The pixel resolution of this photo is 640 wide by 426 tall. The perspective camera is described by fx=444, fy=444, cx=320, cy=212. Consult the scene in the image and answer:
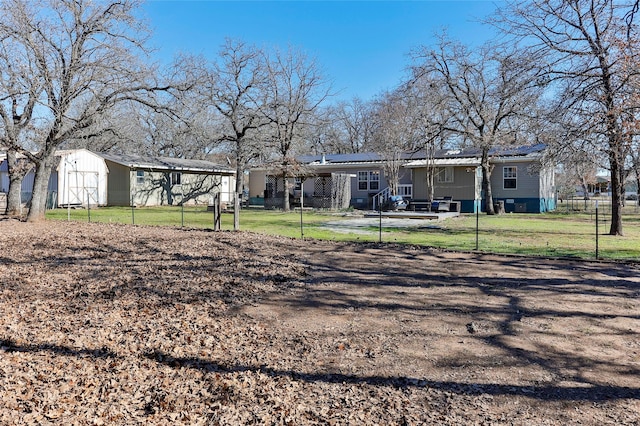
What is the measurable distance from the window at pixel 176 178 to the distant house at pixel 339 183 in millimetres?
5782

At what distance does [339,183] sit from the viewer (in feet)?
96.8

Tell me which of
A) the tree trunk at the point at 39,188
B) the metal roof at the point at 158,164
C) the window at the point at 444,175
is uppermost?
the metal roof at the point at 158,164

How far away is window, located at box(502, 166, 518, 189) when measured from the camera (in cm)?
2725

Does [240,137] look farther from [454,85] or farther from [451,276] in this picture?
[451,276]

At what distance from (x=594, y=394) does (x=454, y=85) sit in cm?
2163

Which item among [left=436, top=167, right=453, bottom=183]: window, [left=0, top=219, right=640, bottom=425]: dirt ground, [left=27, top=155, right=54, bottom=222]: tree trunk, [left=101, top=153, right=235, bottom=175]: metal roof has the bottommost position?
[left=0, top=219, right=640, bottom=425]: dirt ground

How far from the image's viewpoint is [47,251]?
9586 millimetres

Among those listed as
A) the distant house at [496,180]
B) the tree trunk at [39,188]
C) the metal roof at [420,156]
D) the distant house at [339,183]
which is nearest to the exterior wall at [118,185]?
the distant house at [339,183]

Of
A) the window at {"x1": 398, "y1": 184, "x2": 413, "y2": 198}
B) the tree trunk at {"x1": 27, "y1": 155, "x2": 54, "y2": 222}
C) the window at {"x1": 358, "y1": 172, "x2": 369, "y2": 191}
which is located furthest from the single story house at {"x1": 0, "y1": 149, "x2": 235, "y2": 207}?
the window at {"x1": 398, "y1": 184, "x2": 413, "y2": 198}

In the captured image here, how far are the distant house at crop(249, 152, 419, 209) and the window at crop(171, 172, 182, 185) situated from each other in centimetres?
578

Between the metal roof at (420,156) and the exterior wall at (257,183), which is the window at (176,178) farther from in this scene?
the metal roof at (420,156)

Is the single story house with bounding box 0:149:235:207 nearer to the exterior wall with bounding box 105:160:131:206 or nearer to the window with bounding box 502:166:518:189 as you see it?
the exterior wall with bounding box 105:160:131:206

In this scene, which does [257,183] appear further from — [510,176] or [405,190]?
[510,176]

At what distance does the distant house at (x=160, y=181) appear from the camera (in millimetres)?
29656
